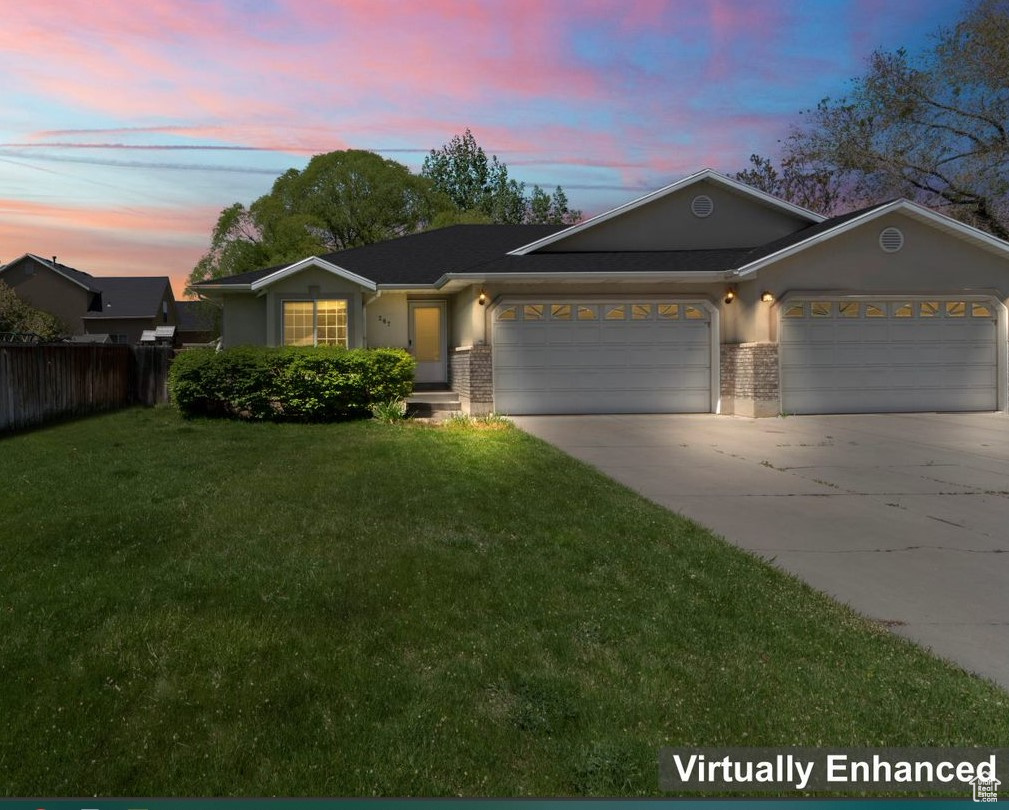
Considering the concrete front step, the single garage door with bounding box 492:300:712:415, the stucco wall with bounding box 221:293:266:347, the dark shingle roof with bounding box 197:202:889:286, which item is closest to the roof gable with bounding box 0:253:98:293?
the dark shingle roof with bounding box 197:202:889:286

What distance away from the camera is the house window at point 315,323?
1719 centimetres

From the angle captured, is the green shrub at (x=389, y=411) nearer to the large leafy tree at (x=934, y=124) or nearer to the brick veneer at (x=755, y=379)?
the brick veneer at (x=755, y=379)

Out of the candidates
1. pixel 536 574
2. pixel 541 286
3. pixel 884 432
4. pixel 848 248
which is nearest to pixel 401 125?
pixel 541 286

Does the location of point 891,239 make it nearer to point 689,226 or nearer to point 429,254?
point 689,226

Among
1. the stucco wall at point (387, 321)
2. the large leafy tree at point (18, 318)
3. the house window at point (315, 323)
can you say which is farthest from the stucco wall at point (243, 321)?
the large leafy tree at point (18, 318)

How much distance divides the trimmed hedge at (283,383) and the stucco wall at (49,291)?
36.5m

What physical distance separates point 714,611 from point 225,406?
11.8 meters

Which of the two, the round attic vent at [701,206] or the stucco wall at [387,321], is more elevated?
the round attic vent at [701,206]

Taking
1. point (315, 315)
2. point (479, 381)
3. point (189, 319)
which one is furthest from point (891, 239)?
point (189, 319)

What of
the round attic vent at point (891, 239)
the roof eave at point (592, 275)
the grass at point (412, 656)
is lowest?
the grass at point (412, 656)

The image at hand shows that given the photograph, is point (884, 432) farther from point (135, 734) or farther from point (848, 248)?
point (135, 734)

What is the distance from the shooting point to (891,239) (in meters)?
15.3

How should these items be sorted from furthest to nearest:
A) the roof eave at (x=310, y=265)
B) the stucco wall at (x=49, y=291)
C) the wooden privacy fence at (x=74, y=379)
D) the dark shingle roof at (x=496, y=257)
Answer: the stucco wall at (x=49, y=291), the roof eave at (x=310, y=265), the dark shingle roof at (x=496, y=257), the wooden privacy fence at (x=74, y=379)

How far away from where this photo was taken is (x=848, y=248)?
15.4 m
